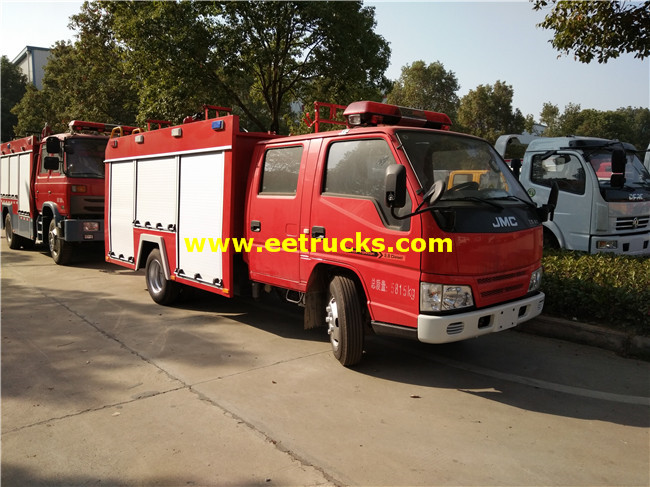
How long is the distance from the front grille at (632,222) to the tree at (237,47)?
6889 millimetres

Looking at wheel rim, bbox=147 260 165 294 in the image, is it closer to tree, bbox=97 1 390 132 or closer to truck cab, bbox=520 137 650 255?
tree, bbox=97 1 390 132

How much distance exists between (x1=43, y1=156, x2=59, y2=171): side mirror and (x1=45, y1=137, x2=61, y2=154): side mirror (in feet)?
0.46

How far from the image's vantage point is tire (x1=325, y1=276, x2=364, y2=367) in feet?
15.0

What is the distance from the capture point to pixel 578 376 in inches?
183

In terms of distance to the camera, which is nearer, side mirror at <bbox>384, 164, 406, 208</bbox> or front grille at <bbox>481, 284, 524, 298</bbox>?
side mirror at <bbox>384, 164, 406, 208</bbox>

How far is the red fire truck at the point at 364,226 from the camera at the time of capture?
13.2ft

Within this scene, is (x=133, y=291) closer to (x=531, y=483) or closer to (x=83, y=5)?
(x=531, y=483)

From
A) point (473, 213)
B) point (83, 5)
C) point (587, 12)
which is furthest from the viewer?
point (83, 5)

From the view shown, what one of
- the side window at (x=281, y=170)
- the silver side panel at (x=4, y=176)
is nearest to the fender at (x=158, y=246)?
the side window at (x=281, y=170)

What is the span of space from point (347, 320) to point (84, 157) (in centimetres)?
817

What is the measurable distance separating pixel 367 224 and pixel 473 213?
0.90 metres

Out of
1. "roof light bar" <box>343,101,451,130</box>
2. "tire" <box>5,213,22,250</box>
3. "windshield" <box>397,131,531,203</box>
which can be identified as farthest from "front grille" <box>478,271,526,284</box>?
"tire" <box>5,213,22,250</box>

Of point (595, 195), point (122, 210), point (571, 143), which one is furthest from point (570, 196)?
point (122, 210)

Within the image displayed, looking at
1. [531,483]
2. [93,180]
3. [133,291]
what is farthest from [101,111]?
[531,483]
